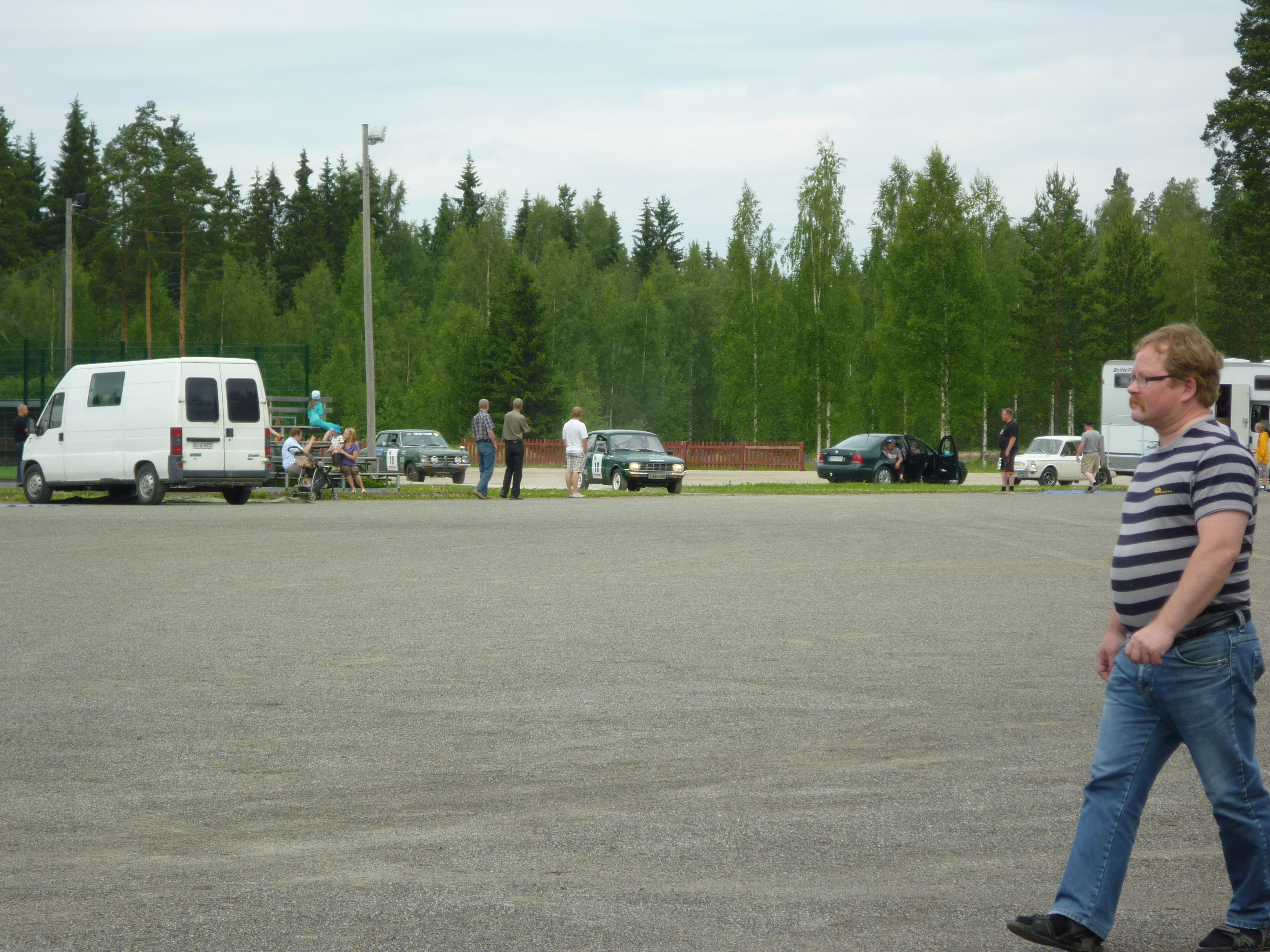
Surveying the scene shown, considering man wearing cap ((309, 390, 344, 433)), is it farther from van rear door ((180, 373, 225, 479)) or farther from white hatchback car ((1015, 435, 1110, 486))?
white hatchback car ((1015, 435, 1110, 486))

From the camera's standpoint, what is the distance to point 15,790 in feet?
18.1

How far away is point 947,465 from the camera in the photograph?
40.3m

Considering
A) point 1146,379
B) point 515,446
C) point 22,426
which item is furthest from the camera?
point 22,426

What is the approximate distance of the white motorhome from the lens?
Answer: 37969 mm

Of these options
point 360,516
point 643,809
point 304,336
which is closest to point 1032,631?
point 643,809

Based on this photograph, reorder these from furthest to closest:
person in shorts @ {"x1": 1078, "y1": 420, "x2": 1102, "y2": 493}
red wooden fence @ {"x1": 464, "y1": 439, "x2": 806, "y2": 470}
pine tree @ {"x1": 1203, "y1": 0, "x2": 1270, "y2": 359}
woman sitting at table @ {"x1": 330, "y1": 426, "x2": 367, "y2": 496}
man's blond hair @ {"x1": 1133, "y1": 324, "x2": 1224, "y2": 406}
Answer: red wooden fence @ {"x1": 464, "y1": 439, "x2": 806, "y2": 470}, pine tree @ {"x1": 1203, "y1": 0, "x2": 1270, "y2": 359}, person in shorts @ {"x1": 1078, "y1": 420, "x2": 1102, "y2": 493}, woman sitting at table @ {"x1": 330, "y1": 426, "x2": 367, "y2": 496}, man's blond hair @ {"x1": 1133, "y1": 324, "x2": 1224, "y2": 406}

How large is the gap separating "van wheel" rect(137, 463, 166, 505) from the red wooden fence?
3404 cm

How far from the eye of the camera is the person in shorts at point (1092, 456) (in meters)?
35.6

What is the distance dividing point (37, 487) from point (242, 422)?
15.4 ft

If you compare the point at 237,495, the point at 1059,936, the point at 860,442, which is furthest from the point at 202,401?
the point at 1059,936

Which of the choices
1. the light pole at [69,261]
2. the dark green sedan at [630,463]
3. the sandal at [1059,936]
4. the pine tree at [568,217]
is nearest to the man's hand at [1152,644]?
the sandal at [1059,936]

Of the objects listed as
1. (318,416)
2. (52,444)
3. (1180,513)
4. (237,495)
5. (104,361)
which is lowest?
(237,495)

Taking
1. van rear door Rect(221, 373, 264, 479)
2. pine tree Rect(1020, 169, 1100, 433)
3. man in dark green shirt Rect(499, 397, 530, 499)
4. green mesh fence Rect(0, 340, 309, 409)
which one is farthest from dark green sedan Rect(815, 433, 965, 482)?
pine tree Rect(1020, 169, 1100, 433)

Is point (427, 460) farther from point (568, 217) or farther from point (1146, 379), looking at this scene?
point (568, 217)
